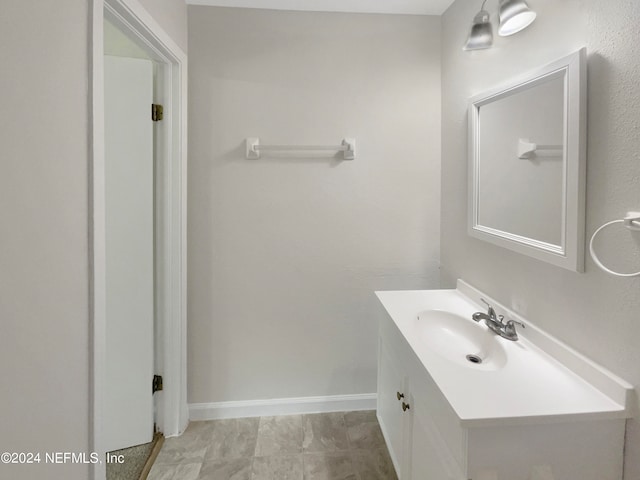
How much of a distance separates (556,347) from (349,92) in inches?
62.8

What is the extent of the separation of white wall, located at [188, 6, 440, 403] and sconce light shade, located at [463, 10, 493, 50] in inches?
22.7

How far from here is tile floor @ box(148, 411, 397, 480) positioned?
167 centimetres

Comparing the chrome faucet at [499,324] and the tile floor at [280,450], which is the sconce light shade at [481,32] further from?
the tile floor at [280,450]

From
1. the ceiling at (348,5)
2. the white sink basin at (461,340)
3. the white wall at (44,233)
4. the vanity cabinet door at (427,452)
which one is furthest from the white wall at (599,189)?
the white wall at (44,233)

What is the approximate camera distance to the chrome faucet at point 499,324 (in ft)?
4.17

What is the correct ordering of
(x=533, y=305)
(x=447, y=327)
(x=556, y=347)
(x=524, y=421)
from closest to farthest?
1. (x=524, y=421)
2. (x=556, y=347)
3. (x=533, y=305)
4. (x=447, y=327)

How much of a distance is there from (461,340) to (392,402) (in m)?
0.42

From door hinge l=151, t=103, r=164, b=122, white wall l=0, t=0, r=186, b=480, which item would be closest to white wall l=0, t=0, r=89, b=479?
white wall l=0, t=0, r=186, b=480

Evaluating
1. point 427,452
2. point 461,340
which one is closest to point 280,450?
point 427,452

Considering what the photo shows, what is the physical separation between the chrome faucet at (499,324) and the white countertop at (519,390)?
0.03 meters

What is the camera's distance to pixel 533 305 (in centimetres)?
127

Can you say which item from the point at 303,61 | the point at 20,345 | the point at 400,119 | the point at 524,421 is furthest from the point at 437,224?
the point at 20,345

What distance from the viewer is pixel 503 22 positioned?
4.12 feet

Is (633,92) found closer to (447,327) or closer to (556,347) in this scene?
(556,347)
